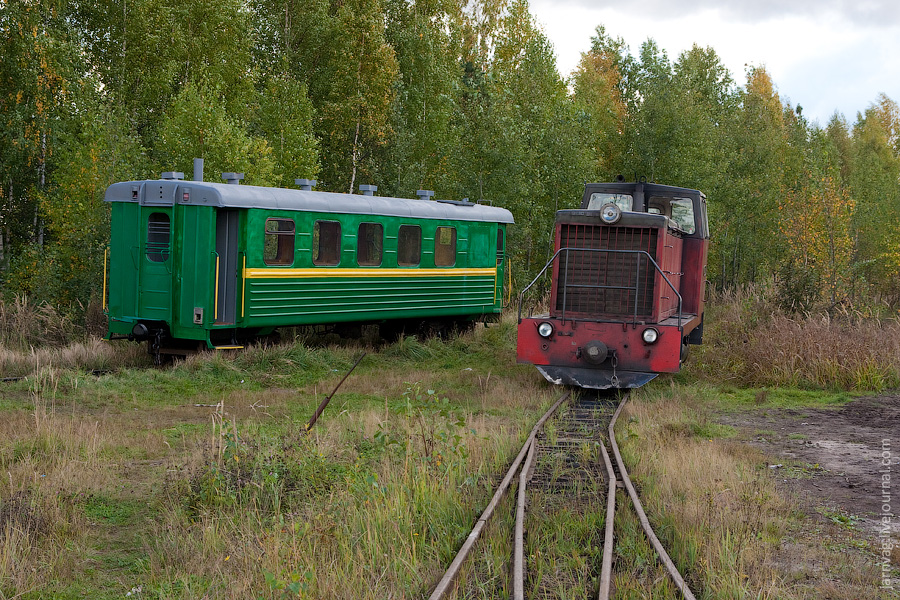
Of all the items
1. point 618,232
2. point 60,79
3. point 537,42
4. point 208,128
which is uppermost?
point 537,42

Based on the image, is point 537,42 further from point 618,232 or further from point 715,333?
point 618,232

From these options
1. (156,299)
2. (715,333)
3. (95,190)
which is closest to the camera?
(156,299)

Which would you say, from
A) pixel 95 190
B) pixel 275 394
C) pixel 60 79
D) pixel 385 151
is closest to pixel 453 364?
pixel 275 394

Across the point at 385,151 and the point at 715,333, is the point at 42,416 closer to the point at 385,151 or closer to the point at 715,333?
the point at 715,333

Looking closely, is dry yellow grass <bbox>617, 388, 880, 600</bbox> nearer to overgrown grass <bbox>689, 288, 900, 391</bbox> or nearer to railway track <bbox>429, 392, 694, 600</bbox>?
railway track <bbox>429, 392, 694, 600</bbox>

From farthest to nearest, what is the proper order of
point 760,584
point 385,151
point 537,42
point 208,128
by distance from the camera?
1. point 385,151
2. point 537,42
3. point 208,128
4. point 760,584

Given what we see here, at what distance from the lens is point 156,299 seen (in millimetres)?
12969

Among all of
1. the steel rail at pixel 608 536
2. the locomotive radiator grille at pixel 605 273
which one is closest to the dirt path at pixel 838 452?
the steel rail at pixel 608 536

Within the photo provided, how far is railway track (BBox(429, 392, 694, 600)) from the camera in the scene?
4.78 metres

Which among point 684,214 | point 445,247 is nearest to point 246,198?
point 445,247

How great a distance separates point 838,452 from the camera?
855 cm

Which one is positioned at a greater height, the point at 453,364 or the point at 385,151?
the point at 385,151

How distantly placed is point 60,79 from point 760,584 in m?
23.5

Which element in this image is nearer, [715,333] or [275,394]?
[275,394]
